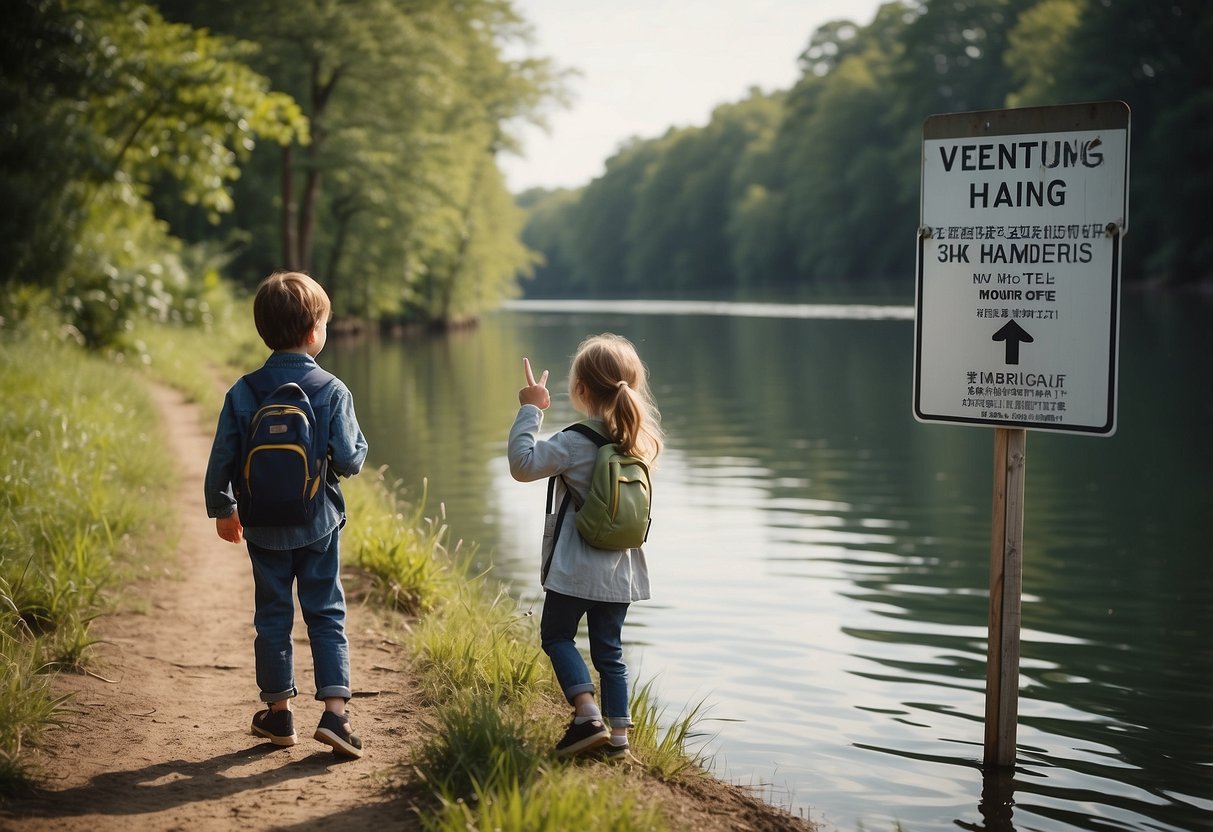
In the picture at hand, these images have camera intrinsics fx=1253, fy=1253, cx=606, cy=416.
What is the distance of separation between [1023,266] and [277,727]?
3.03 metres

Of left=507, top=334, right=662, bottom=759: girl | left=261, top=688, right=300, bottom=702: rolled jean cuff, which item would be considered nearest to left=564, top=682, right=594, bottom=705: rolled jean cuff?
left=507, top=334, right=662, bottom=759: girl

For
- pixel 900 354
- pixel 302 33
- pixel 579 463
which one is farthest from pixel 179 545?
pixel 302 33

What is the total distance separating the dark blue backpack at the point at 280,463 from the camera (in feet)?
13.2

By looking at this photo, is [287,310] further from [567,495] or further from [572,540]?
[572,540]

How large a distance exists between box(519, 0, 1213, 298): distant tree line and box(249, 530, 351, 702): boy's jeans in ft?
141

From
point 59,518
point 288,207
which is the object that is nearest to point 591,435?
point 59,518

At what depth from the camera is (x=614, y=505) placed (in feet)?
13.1

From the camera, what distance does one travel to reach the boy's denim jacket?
411 centimetres

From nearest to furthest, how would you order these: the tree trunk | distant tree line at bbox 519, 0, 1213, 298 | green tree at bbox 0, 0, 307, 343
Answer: green tree at bbox 0, 0, 307, 343
the tree trunk
distant tree line at bbox 519, 0, 1213, 298

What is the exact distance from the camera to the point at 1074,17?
2040 inches

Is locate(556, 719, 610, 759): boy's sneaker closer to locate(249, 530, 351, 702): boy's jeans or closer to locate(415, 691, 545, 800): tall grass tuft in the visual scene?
locate(415, 691, 545, 800): tall grass tuft

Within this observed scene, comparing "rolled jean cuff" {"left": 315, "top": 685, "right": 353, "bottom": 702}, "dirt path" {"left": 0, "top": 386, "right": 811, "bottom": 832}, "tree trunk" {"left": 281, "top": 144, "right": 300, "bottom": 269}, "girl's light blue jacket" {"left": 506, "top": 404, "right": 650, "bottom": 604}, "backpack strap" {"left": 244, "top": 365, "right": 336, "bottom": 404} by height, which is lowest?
"dirt path" {"left": 0, "top": 386, "right": 811, "bottom": 832}

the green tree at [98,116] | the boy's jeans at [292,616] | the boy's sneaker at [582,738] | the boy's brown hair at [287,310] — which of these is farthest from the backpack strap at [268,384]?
the green tree at [98,116]

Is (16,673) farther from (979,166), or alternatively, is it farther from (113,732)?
(979,166)
